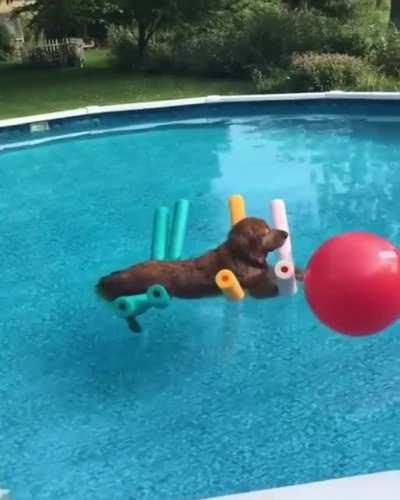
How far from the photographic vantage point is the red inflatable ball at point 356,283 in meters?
3.69

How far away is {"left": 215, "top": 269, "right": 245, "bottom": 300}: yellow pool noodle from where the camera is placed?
4633mm

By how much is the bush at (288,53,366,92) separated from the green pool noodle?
924cm

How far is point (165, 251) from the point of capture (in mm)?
5441

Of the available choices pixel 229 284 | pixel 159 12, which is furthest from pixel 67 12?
pixel 229 284

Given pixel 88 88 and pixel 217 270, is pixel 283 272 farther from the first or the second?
pixel 88 88

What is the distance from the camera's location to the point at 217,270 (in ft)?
16.3

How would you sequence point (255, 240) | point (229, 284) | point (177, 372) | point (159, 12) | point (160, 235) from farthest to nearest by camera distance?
point (159, 12)
point (160, 235)
point (177, 372)
point (255, 240)
point (229, 284)

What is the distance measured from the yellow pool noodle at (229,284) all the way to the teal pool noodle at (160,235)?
0.80 m

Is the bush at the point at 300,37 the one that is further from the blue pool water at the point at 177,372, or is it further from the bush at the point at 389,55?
the blue pool water at the point at 177,372

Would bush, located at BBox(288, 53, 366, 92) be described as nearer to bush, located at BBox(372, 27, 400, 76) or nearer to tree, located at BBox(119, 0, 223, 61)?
bush, located at BBox(372, 27, 400, 76)

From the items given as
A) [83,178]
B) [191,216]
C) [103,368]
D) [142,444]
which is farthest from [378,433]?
[83,178]

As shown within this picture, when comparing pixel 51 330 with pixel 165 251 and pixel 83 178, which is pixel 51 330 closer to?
pixel 165 251

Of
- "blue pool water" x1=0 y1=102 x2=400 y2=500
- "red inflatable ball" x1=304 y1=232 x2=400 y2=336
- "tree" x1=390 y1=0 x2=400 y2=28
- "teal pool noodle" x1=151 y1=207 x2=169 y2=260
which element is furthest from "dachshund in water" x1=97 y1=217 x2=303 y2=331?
"tree" x1=390 y1=0 x2=400 y2=28

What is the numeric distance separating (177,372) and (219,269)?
0.72 meters
